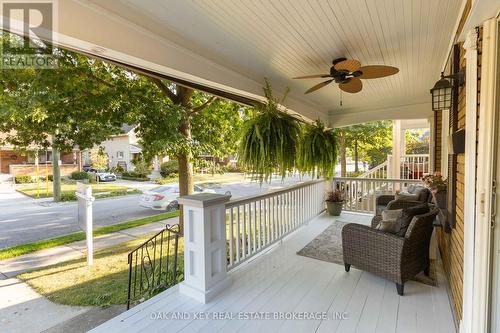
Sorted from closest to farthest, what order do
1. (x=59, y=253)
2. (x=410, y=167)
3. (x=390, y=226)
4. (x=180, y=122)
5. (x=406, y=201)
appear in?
(x=390, y=226) → (x=406, y=201) → (x=180, y=122) → (x=59, y=253) → (x=410, y=167)

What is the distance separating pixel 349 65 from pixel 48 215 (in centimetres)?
1007

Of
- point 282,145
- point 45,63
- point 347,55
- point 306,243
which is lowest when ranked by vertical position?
point 306,243

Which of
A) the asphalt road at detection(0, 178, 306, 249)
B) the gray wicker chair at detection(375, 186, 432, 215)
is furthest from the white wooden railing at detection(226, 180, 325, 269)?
the gray wicker chair at detection(375, 186, 432, 215)

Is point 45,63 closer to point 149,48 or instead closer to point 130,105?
point 130,105

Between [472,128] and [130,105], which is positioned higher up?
[130,105]

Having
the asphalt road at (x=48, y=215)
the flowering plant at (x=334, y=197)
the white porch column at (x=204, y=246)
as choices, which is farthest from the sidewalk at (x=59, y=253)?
the flowering plant at (x=334, y=197)

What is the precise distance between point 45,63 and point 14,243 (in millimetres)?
4626

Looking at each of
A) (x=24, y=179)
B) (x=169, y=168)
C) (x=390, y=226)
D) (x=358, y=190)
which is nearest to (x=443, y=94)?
(x=390, y=226)

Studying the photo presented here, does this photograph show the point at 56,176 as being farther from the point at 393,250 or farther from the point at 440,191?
the point at 440,191

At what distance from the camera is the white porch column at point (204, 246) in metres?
2.45

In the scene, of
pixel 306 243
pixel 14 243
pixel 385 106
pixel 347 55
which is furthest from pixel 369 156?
pixel 14 243

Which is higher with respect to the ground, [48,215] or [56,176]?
[56,176]

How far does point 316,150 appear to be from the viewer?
3688 mm

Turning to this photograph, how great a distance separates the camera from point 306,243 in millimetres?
4070
